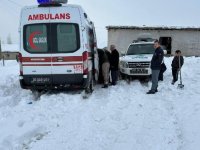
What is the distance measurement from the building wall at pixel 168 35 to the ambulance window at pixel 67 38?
22694 mm

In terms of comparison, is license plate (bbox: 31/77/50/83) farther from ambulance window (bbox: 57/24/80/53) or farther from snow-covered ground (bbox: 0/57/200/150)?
ambulance window (bbox: 57/24/80/53)

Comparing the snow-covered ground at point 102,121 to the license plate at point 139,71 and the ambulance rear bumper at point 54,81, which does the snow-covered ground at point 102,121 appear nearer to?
the ambulance rear bumper at point 54,81

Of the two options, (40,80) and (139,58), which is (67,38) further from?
(139,58)

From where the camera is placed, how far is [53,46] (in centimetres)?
1043

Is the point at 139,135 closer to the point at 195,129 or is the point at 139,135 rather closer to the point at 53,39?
the point at 195,129

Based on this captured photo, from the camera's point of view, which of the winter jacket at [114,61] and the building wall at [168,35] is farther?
the building wall at [168,35]

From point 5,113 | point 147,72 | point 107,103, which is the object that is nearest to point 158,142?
point 107,103

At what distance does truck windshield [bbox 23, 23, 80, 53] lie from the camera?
1039 centimetres

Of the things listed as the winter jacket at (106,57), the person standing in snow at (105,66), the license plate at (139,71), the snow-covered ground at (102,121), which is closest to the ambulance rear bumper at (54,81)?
the snow-covered ground at (102,121)

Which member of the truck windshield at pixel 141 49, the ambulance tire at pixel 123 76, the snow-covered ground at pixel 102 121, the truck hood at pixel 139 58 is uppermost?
the truck windshield at pixel 141 49

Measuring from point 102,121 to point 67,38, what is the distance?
3840 mm

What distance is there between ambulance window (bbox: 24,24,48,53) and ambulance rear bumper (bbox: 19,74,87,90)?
2.90 feet

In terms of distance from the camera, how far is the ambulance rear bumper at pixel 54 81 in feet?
34.3

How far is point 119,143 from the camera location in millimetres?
6230
